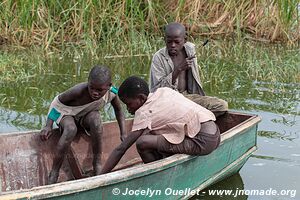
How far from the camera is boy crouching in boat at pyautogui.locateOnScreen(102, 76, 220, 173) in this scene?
14.7 ft

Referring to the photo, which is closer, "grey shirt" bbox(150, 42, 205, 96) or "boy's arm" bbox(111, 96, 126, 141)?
"boy's arm" bbox(111, 96, 126, 141)

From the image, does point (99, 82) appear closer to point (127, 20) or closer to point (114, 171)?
point (114, 171)

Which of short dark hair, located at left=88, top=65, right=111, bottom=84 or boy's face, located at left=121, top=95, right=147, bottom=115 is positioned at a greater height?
short dark hair, located at left=88, top=65, right=111, bottom=84

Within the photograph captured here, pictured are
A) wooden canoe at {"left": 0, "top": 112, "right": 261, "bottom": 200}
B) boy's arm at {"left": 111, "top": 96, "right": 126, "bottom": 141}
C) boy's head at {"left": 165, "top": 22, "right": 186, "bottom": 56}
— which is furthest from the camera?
boy's head at {"left": 165, "top": 22, "right": 186, "bottom": 56}

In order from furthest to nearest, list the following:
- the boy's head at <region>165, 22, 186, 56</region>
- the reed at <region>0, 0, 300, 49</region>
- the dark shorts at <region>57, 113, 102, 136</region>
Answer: the reed at <region>0, 0, 300, 49</region> < the boy's head at <region>165, 22, 186, 56</region> < the dark shorts at <region>57, 113, 102, 136</region>

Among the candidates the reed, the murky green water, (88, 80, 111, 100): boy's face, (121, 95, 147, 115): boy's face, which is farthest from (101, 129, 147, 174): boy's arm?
the reed

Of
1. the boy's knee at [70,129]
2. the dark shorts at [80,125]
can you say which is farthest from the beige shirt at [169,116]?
the dark shorts at [80,125]

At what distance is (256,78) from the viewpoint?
27.9 feet

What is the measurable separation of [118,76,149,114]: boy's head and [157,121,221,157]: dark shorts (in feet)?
0.99

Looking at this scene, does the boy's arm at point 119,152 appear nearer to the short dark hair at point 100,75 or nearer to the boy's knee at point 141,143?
the boy's knee at point 141,143

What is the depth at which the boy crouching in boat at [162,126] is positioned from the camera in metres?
4.47

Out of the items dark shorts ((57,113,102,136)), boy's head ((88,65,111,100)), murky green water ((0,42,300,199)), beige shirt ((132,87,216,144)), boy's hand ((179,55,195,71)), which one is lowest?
murky green water ((0,42,300,199))

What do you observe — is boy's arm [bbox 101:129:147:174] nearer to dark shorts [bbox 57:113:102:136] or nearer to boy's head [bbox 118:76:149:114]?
boy's head [bbox 118:76:149:114]

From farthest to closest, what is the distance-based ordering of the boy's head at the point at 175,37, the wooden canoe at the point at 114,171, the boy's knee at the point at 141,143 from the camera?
the boy's head at the point at 175,37, the boy's knee at the point at 141,143, the wooden canoe at the point at 114,171
